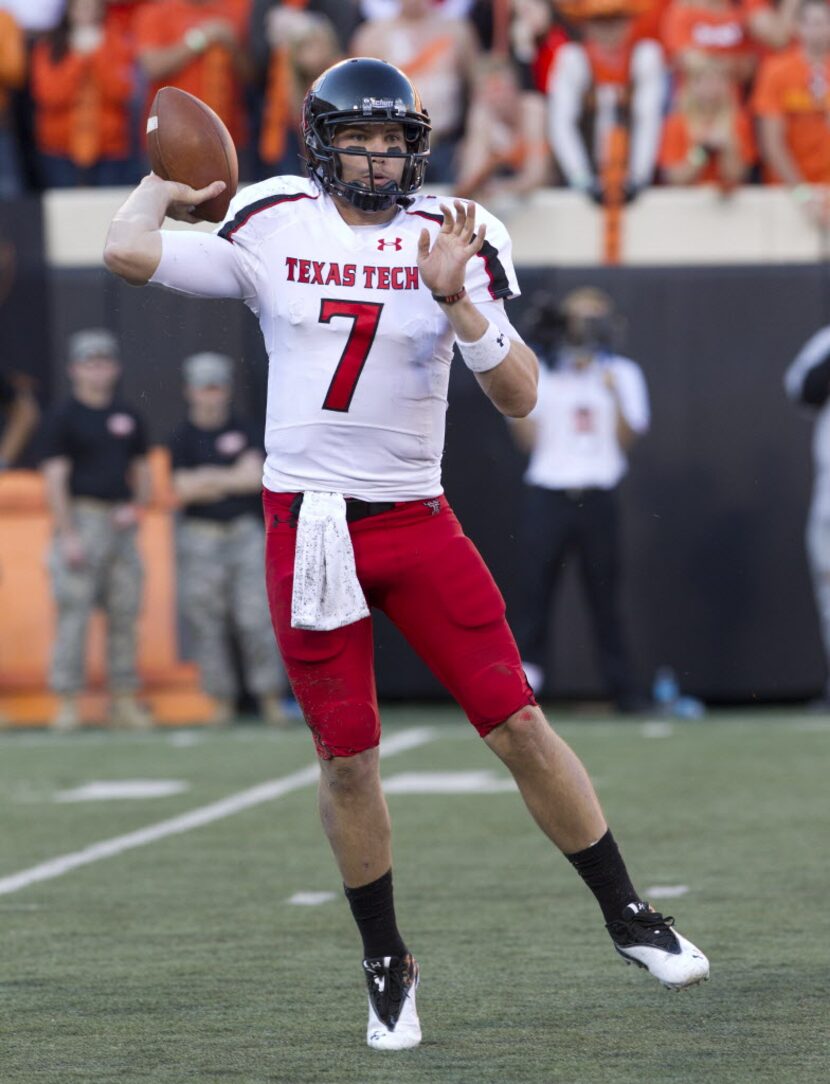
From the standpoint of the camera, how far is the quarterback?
4008 millimetres

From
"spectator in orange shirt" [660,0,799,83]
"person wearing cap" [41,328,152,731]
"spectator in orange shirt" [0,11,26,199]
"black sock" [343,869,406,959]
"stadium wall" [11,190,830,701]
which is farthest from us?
"spectator in orange shirt" [0,11,26,199]

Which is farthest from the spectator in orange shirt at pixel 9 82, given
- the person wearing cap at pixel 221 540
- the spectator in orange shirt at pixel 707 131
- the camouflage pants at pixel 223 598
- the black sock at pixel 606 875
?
the black sock at pixel 606 875

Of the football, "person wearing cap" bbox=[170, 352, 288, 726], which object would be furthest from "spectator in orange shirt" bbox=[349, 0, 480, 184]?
the football

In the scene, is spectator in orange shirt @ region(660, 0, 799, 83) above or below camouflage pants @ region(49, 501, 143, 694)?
above

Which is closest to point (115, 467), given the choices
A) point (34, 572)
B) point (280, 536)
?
point (34, 572)

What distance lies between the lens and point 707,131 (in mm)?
11125

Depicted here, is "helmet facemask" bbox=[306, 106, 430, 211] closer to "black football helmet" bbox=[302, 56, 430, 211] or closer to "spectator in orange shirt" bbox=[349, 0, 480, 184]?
"black football helmet" bbox=[302, 56, 430, 211]

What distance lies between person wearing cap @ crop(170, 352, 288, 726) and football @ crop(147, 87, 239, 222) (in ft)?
19.0

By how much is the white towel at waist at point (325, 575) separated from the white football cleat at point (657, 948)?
2.64ft

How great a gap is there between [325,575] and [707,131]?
25.1ft

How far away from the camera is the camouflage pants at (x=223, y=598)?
10273 mm

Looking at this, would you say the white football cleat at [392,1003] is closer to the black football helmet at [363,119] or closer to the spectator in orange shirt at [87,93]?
the black football helmet at [363,119]

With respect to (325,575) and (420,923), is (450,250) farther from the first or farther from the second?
(420,923)

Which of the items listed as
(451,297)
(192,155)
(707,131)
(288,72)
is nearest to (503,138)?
(707,131)
